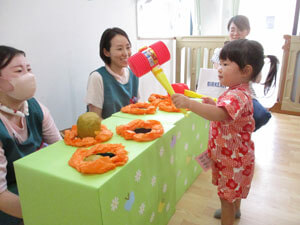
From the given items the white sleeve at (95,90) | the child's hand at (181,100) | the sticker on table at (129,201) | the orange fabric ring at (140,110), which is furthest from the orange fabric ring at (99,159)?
the white sleeve at (95,90)

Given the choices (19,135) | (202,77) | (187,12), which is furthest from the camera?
(187,12)

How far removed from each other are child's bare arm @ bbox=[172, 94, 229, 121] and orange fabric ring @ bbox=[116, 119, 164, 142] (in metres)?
0.13

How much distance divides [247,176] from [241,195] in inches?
3.2

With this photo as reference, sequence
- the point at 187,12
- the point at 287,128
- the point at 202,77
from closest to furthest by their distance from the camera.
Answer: the point at 202,77
the point at 287,128
the point at 187,12

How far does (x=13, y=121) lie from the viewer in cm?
87

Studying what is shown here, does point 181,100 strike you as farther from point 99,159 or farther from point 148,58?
point 99,159

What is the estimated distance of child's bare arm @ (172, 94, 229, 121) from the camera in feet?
2.67

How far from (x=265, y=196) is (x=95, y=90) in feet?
3.57

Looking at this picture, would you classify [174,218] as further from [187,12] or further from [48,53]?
[187,12]

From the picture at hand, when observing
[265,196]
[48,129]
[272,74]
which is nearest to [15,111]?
[48,129]

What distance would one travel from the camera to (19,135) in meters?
0.88

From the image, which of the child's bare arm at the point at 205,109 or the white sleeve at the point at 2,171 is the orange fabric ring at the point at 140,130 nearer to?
the child's bare arm at the point at 205,109

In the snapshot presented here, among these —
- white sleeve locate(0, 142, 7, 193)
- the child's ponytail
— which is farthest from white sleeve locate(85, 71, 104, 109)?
the child's ponytail

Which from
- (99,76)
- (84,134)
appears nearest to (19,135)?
(84,134)
